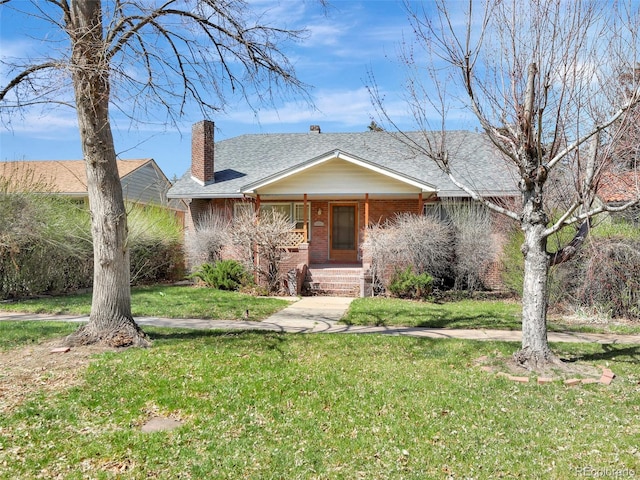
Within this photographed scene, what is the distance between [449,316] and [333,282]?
5106mm

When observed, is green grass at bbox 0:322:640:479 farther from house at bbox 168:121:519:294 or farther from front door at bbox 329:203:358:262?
front door at bbox 329:203:358:262

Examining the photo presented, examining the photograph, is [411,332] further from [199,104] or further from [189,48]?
[189,48]

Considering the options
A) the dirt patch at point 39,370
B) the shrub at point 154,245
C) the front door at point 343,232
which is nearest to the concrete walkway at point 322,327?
the dirt patch at point 39,370

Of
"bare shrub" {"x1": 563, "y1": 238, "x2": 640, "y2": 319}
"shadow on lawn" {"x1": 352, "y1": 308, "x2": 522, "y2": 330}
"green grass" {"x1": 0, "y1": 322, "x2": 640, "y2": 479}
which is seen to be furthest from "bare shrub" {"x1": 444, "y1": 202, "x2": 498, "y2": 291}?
"green grass" {"x1": 0, "y1": 322, "x2": 640, "y2": 479}

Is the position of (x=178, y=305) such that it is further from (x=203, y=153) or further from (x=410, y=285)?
(x=203, y=153)

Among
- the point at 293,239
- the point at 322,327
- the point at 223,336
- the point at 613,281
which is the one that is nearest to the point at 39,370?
the point at 223,336

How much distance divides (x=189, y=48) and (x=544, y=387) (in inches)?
278

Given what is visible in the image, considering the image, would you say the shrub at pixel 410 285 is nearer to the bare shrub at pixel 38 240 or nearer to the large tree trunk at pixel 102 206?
the large tree trunk at pixel 102 206

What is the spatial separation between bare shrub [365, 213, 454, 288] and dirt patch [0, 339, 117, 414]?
27.8 ft

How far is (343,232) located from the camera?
1858 centimetres

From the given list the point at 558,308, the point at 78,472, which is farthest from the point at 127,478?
the point at 558,308

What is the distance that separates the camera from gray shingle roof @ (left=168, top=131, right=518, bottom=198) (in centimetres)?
1647

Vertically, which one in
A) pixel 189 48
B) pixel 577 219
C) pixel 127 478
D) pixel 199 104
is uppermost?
pixel 189 48

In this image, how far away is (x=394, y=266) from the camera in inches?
528
